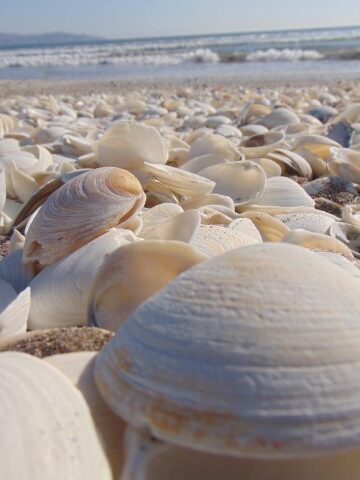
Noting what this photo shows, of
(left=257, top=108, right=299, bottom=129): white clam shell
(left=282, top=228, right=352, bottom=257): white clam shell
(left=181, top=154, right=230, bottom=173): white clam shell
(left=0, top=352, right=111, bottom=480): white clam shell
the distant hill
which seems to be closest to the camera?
(left=0, top=352, right=111, bottom=480): white clam shell

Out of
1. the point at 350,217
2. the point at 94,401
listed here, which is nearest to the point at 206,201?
the point at 350,217

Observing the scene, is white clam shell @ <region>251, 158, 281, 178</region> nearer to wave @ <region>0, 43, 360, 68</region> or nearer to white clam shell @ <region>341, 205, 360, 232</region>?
white clam shell @ <region>341, 205, 360, 232</region>

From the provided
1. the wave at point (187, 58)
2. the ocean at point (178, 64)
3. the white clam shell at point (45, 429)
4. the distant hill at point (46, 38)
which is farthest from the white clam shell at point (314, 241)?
the distant hill at point (46, 38)

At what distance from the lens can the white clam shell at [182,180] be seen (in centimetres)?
229

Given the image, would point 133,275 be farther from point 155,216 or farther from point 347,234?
point 347,234

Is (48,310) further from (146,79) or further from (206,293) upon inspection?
(146,79)

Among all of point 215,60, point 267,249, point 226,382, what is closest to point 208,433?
point 226,382

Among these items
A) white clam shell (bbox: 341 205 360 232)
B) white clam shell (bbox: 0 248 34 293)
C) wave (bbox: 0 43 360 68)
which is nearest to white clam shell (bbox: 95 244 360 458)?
white clam shell (bbox: 0 248 34 293)

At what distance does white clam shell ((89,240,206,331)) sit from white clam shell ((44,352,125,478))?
23 cm

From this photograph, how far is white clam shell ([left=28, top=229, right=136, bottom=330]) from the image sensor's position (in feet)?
4.93

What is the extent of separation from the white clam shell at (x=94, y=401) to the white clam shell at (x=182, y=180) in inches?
52.5

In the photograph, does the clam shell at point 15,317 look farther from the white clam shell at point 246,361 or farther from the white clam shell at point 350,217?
the white clam shell at point 350,217

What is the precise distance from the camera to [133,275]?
48.7 inches

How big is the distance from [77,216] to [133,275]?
1.73ft
